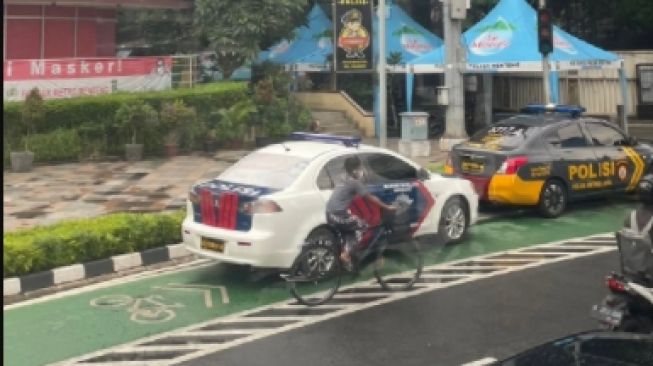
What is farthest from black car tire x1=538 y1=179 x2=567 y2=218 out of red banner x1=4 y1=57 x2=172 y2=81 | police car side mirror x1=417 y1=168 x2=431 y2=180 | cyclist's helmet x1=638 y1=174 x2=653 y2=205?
red banner x1=4 y1=57 x2=172 y2=81

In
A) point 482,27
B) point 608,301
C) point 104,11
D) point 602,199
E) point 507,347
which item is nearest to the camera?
point 608,301

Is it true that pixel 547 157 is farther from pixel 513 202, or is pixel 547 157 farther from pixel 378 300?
pixel 378 300

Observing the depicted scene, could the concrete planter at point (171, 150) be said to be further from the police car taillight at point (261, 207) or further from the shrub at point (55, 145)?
the police car taillight at point (261, 207)

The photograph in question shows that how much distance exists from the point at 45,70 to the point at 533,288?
15154 millimetres

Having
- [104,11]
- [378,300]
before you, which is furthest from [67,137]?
[378,300]

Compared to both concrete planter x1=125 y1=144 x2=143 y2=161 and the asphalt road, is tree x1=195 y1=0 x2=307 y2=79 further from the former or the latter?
the asphalt road

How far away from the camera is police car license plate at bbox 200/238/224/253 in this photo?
326 inches

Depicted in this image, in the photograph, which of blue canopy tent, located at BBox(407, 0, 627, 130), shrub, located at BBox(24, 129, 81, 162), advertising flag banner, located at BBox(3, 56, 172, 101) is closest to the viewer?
shrub, located at BBox(24, 129, 81, 162)

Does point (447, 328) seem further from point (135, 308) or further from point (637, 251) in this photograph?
point (135, 308)

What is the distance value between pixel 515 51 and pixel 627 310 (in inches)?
616

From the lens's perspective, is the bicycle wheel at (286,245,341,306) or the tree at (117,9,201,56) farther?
the tree at (117,9,201,56)

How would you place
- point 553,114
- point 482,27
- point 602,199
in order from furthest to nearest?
point 482,27, point 602,199, point 553,114

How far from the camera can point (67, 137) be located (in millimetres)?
18797

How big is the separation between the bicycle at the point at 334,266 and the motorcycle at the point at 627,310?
288cm
